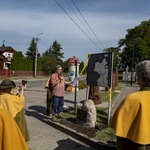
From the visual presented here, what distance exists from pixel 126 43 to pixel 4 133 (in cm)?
7388

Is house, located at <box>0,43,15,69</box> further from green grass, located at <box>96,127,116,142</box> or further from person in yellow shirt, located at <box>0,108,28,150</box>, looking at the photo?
person in yellow shirt, located at <box>0,108,28,150</box>

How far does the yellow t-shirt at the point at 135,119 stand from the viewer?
9.89 ft

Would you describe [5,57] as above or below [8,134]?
above

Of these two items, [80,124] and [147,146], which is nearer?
[147,146]

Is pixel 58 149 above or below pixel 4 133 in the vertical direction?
below

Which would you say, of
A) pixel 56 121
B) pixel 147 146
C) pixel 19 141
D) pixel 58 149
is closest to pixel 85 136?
pixel 58 149

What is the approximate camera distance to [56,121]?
9.84 m

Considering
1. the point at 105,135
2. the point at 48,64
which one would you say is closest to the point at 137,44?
the point at 48,64

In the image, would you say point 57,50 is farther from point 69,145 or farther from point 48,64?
point 69,145

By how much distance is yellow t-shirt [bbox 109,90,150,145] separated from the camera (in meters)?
3.01

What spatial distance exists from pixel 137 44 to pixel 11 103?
63.7m

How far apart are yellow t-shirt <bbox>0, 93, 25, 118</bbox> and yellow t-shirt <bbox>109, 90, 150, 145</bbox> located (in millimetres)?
1914

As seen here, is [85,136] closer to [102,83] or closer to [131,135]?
[102,83]

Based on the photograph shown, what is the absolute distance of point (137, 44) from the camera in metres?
66.4
